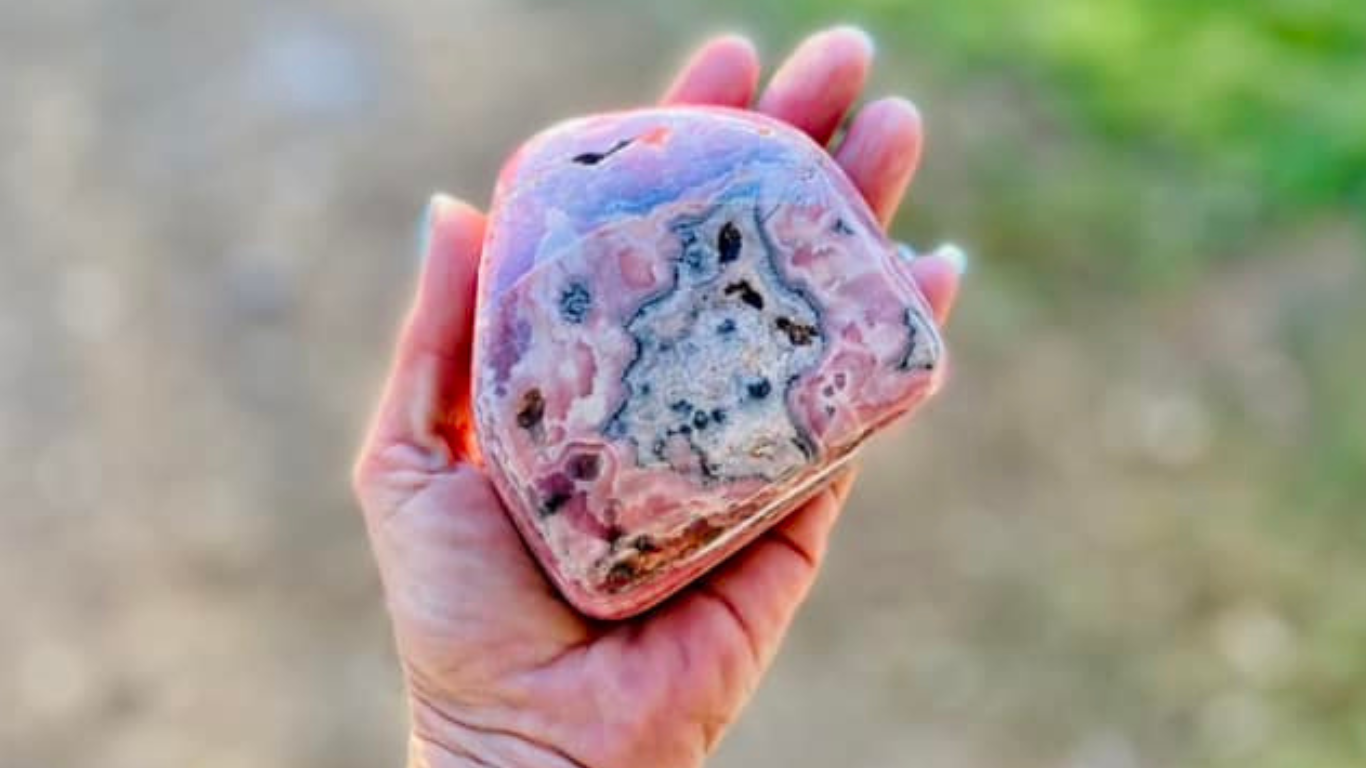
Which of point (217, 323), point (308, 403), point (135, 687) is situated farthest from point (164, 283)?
point (135, 687)

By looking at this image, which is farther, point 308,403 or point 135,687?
point 308,403

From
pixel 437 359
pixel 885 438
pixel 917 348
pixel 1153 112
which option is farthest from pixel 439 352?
pixel 1153 112

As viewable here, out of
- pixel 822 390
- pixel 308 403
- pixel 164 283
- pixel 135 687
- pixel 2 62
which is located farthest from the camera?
pixel 2 62

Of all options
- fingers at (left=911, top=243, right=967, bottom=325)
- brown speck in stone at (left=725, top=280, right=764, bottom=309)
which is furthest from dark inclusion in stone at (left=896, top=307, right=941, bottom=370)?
fingers at (left=911, top=243, right=967, bottom=325)

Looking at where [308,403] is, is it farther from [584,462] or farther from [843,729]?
[584,462]

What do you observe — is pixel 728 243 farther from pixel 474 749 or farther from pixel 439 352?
pixel 474 749

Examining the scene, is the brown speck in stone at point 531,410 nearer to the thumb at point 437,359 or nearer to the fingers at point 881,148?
the thumb at point 437,359

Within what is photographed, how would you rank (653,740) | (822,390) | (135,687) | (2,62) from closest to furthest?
1. (822,390)
2. (653,740)
3. (135,687)
4. (2,62)

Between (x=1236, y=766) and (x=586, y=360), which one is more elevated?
(x=586, y=360)
